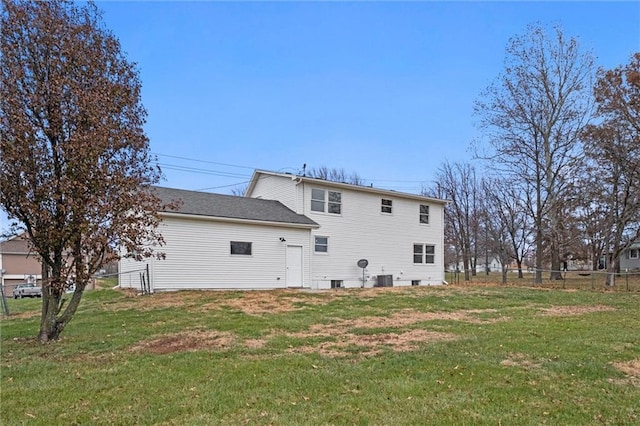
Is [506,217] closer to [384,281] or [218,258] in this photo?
[384,281]

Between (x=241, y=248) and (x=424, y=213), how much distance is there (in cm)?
1104

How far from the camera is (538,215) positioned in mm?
27062

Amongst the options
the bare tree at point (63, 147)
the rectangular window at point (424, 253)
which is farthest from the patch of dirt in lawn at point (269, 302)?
the rectangular window at point (424, 253)

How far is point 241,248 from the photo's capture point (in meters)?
17.4

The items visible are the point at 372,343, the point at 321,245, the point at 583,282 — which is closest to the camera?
the point at 372,343

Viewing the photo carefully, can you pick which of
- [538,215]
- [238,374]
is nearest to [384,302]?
[238,374]

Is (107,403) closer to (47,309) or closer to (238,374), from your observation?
(238,374)

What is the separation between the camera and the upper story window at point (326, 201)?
66.4 feet

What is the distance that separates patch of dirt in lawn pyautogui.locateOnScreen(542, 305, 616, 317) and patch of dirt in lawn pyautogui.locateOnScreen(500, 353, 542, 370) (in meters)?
5.48

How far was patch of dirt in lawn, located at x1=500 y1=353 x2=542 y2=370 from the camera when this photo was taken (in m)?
5.73

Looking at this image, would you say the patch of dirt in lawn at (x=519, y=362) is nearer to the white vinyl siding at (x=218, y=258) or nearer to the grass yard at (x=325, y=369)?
the grass yard at (x=325, y=369)

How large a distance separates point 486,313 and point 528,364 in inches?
210

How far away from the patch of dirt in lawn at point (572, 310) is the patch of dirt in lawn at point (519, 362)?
5479 mm

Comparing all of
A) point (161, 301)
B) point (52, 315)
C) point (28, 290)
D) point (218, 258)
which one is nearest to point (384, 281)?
point (218, 258)
